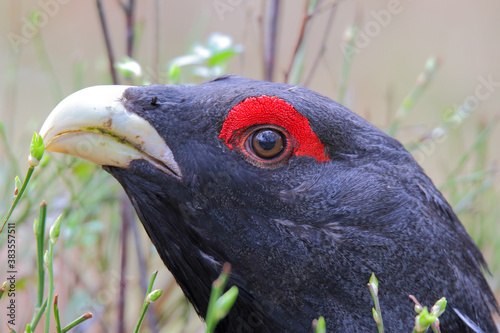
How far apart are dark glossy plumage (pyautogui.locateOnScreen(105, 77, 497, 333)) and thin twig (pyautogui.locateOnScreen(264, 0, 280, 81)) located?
6.15ft

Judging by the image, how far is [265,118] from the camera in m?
3.06

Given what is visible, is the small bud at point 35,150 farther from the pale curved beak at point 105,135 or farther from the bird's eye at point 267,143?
the bird's eye at point 267,143

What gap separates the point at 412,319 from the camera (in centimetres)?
304

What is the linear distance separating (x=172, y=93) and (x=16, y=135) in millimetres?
8060

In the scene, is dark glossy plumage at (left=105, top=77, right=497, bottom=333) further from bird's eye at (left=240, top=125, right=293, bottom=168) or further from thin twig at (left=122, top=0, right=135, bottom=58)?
thin twig at (left=122, top=0, right=135, bottom=58)

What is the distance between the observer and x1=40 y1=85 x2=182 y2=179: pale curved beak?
3002 millimetres

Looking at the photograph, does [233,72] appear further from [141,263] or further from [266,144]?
[266,144]

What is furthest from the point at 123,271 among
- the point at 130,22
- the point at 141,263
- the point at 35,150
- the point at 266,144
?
the point at 35,150

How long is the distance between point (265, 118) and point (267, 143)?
0.40 ft

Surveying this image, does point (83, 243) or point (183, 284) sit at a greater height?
point (183, 284)

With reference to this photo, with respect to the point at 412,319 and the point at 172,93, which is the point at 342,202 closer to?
the point at 412,319

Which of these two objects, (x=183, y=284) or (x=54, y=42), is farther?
(x=54, y=42)

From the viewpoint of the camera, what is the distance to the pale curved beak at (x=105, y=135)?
300 cm

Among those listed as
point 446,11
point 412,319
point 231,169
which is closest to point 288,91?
point 231,169
